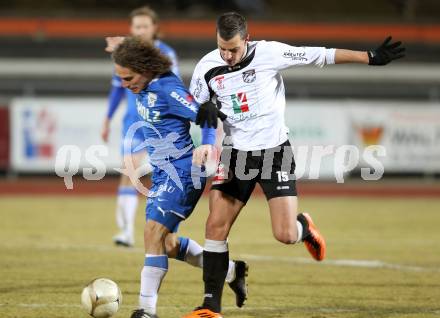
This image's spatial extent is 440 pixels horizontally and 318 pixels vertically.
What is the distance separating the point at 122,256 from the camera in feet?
28.5

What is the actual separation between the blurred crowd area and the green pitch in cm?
1038

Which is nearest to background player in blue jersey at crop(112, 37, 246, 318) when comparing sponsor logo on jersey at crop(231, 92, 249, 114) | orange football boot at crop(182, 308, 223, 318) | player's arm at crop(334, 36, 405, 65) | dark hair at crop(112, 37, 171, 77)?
dark hair at crop(112, 37, 171, 77)

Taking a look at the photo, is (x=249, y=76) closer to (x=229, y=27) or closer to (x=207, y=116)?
(x=229, y=27)

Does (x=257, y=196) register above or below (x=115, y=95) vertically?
below

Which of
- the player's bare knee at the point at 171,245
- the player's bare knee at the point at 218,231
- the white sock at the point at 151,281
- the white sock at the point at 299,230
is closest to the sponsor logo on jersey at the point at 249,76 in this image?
the player's bare knee at the point at 218,231

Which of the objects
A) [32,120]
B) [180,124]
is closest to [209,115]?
[180,124]

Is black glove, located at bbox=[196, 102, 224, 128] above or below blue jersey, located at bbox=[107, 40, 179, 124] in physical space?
below

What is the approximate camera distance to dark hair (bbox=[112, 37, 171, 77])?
564 centimetres

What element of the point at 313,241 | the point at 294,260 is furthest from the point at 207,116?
the point at 294,260

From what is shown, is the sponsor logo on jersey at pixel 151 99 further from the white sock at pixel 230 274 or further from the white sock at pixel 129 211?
the white sock at pixel 129 211

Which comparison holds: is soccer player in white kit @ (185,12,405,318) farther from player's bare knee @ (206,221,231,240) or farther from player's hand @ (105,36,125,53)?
player's hand @ (105,36,125,53)

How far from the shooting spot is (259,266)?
27.0 feet

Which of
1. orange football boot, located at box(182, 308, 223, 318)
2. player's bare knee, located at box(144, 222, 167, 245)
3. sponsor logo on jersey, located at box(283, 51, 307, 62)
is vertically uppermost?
sponsor logo on jersey, located at box(283, 51, 307, 62)

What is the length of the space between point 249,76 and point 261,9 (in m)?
17.6
